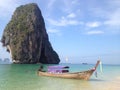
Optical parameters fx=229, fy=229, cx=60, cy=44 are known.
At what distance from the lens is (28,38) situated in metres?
78.9

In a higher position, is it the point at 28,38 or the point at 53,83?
the point at 28,38

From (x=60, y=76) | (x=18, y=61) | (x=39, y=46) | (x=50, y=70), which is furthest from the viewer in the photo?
(x=39, y=46)

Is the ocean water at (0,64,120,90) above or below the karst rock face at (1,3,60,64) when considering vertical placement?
below

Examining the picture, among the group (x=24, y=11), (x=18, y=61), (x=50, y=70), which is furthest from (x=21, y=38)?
(x=50, y=70)

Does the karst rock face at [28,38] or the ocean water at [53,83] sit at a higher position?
the karst rock face at [28,38]

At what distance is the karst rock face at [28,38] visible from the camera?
3019 inches

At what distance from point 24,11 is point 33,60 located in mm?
20693

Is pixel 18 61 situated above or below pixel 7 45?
below

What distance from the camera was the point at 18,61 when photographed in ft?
248

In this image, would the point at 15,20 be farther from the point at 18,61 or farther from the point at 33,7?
the point at 18,61

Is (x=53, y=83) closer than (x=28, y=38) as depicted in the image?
Yes

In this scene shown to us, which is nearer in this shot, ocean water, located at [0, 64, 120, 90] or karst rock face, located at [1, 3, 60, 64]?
ocean water, located at [0, 64, 120, 90]

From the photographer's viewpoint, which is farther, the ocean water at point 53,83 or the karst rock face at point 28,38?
the karst rock face at point 28,38

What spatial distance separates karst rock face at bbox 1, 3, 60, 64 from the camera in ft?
252
